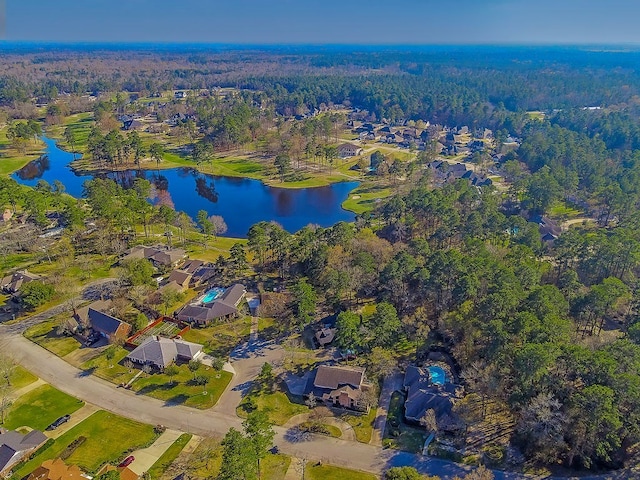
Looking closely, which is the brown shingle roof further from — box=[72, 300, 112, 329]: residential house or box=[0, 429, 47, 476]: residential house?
box=[72, 300, 112, 329]: residential house

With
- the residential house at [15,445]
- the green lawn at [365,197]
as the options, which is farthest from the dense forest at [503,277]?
the residential house at [15,445]

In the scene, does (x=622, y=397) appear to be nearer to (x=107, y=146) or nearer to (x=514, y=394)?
(x=514, y=394)

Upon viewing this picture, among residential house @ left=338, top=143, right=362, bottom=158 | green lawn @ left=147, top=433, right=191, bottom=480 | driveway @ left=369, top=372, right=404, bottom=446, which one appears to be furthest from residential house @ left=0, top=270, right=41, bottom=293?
residential house @ left=338, top=143, right=362, bottom=158

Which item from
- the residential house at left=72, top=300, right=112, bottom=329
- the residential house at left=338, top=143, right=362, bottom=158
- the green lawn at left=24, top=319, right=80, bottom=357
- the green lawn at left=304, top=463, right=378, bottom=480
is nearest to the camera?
the green lawn at left=304, top=463, right=378, bottom=480

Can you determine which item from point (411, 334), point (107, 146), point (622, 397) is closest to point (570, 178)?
point (411, 334)

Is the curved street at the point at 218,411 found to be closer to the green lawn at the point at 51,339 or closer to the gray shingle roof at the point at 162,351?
the green lawn at the point at 51,339
